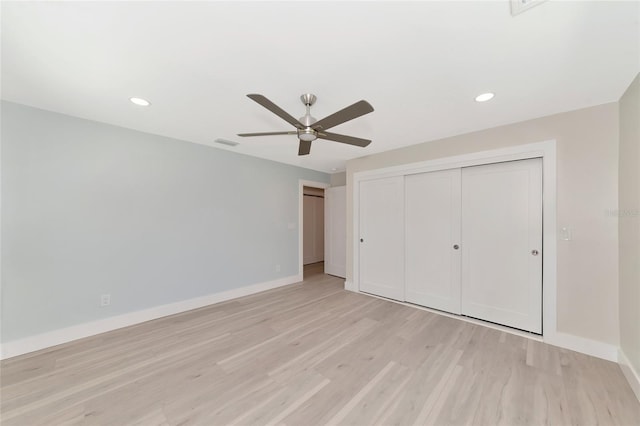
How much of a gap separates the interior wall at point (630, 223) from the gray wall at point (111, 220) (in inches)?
166

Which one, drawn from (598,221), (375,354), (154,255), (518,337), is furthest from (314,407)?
(598,221)

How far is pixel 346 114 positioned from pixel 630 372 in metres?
2.94

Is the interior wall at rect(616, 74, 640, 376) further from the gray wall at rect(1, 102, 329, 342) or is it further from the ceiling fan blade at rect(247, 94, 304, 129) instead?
the gray wall at rect(1, 102, 329, 342)

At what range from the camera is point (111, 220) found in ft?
8.85

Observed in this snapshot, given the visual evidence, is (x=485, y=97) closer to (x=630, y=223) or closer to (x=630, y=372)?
(x=630, y=223)

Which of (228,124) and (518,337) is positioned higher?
(228,124)

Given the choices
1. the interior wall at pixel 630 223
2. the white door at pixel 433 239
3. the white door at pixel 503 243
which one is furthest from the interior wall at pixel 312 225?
the interior wall at pixel 630 223

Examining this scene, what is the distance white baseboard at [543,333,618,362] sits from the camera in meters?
2.08

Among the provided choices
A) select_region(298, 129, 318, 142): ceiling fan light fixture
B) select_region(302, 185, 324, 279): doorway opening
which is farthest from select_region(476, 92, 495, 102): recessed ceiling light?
select_region(302, 185, 324, 279): doorway opening

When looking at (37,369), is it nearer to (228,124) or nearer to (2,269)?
(2,269)

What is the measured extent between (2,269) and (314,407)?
307 cm

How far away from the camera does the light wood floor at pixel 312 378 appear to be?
1526 millimetres

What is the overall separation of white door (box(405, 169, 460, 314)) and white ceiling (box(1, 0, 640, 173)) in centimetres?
99

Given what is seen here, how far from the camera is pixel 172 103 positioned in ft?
7.16
